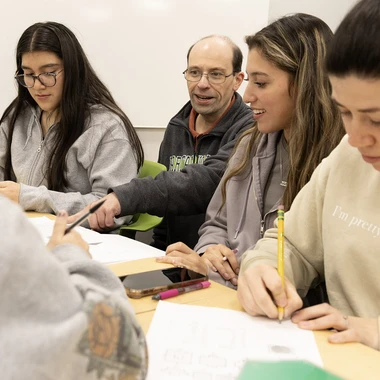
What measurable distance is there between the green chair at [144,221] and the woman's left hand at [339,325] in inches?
45.3

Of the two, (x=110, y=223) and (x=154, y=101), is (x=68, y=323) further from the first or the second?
(x=154, y=101)

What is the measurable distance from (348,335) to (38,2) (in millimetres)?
2434

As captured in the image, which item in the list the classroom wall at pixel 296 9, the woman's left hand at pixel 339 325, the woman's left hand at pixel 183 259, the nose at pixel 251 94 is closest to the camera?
the woman's left hand at pixel 339 325

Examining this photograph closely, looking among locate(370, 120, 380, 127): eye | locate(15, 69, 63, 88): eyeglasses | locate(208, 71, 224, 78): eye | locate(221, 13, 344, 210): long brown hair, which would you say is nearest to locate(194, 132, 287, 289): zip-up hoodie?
locate(221, 13, 344, 210): long brown hair

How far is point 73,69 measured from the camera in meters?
2.07

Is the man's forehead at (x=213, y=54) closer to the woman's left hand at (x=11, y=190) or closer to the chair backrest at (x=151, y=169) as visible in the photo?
the chair backrest at (x=151, y=169)

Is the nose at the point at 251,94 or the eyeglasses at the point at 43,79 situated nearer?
the nose at the point at 251,94

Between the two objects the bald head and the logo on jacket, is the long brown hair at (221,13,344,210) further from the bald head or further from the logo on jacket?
the bald head

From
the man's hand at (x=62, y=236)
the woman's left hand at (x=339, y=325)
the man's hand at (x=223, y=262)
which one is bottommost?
the man's hand at (x=223, y=262)

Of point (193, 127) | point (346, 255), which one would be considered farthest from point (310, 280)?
point (193, 127)

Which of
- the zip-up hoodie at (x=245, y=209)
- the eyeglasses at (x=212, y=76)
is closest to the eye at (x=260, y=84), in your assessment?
the zip-up hoodie at (x=245, y=209)

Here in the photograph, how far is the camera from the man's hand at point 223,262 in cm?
126

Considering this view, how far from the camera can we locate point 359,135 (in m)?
0.82

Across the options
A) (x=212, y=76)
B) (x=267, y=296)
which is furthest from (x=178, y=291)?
(x=212, y=76)
